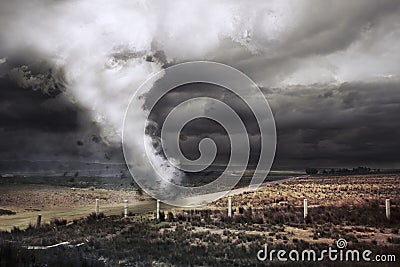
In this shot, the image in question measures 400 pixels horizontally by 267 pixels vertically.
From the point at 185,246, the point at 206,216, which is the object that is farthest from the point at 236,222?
the point at 185,246

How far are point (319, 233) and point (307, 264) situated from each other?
6901 mm

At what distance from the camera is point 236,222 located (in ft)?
73.5

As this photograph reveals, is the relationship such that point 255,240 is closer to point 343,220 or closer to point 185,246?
point 185,246

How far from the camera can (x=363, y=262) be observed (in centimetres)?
1151

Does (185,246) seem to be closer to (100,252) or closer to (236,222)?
(100,252)

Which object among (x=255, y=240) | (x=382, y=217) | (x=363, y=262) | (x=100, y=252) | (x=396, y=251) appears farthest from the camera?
(x=382, y=217)

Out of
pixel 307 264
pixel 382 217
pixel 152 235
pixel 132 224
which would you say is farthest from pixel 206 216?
pixel 307 264

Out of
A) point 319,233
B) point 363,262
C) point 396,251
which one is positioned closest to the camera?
point 363,262

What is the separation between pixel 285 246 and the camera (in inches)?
578

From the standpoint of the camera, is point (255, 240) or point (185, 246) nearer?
point (185, 246)

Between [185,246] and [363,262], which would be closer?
[363,262]

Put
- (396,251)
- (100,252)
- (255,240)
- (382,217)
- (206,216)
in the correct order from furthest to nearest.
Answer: (206,216) → (382,217) → (255,240) → (100,252) → (396,251)

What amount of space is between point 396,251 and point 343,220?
9.69 m

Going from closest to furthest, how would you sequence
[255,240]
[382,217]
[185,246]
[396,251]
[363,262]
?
[363,262] → [396,251] → [185,246] → [255,240] → [382,217]
